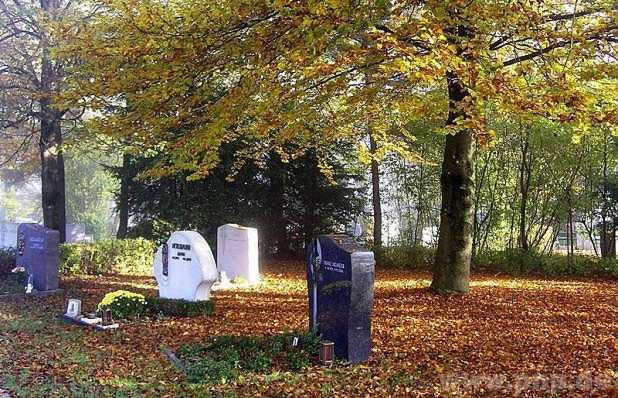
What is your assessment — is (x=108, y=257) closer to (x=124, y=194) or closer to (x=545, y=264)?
(x=124, y=194)

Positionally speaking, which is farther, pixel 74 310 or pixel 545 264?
pixel 545 264

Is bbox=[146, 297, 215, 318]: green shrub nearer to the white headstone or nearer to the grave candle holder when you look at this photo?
the white headstone

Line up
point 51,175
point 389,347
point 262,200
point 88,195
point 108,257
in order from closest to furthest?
point 389,347, point 108,257, point 51,175, point 262,200, point 88,195

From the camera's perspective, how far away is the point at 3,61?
608 inches

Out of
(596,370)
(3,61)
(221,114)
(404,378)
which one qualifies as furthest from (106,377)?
(3,61)

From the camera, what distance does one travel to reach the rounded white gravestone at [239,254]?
568 inches

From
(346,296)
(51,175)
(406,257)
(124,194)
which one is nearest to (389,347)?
(346,296)

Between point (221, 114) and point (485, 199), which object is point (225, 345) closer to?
point (221, 114)

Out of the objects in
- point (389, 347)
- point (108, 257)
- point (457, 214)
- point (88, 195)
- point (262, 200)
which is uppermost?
point (88, 195)

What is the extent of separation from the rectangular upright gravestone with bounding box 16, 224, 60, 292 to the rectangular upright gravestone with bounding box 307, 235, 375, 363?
7.57 metres

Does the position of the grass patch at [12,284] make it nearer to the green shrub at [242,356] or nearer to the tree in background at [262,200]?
the tree in background at [262,200]

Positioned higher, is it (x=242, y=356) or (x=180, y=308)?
(x=180, y=308)

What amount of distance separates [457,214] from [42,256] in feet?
27.9

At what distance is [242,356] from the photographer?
21.6 feet
